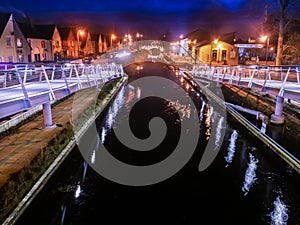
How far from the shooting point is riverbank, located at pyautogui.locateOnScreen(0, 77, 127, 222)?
7.91 metres

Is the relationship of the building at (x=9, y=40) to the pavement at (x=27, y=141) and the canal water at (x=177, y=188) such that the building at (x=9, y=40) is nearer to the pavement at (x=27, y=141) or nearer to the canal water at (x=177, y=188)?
the pavement at (x=27, y=141)

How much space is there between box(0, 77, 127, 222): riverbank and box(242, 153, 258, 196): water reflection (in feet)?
23.3

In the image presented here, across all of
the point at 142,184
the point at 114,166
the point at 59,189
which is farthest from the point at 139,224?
the point at 114,166

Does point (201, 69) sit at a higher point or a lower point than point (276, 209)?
higher

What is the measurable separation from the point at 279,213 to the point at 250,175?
2.52 meters

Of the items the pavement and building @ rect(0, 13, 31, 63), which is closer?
the pavement

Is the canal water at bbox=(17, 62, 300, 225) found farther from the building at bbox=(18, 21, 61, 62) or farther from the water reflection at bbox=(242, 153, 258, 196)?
the building at bbox=(18, 21, 61, 62)

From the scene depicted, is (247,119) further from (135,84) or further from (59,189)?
(135,84)

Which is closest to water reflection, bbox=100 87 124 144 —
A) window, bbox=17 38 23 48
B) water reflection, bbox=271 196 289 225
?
water reflection, bbox=271 196 289 225

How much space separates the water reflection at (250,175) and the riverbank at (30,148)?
7.10m

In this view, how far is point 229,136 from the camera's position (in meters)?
15.1

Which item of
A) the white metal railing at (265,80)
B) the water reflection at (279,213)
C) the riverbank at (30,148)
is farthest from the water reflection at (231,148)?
the riverbank at (30,148)

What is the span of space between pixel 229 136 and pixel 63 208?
32.5ft

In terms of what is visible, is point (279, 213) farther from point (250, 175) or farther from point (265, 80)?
point (265, 80)
